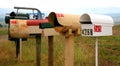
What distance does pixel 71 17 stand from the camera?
5305mm

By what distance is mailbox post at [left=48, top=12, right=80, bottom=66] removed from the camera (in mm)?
5258

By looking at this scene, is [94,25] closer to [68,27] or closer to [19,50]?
[68,27]

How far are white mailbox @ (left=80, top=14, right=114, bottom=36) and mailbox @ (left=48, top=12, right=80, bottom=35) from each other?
119 mm

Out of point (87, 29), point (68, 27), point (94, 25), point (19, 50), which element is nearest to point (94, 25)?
point (94, 25)

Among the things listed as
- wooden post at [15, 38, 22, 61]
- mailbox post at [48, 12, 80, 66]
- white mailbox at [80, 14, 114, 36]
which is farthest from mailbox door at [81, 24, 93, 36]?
wooden post at [15, 38, 22, 61]

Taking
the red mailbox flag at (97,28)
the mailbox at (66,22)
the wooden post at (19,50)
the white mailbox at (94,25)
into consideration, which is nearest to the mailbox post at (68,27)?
the mailbox at (66,22)

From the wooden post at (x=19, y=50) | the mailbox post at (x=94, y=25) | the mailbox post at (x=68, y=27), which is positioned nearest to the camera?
the mailbox post at (x=94, y=25)

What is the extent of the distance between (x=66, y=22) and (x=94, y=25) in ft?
1.37

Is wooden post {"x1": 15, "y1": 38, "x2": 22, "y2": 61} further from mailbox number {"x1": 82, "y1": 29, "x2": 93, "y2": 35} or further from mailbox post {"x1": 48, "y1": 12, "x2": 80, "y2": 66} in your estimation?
mailbox number {"x1": 82, "y1": 29, "x2": 93, "y2": 35}

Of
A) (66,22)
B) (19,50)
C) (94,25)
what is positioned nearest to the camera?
(94,25)

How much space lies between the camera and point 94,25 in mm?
5156

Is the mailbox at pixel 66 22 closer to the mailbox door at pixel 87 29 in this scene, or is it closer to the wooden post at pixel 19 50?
the mailbox door at pixel 87 29

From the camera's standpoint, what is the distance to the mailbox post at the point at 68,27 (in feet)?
17.3

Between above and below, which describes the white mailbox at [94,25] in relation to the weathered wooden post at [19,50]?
above
